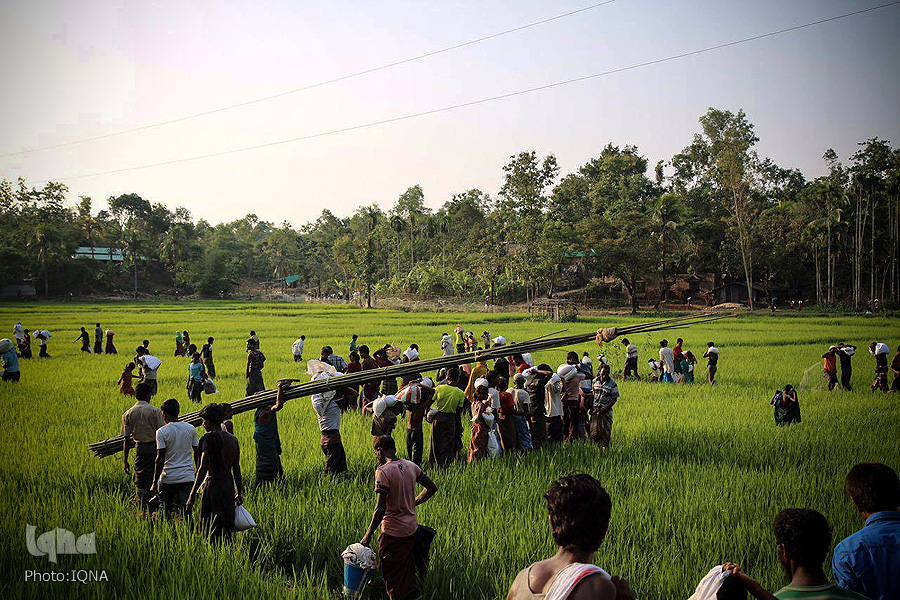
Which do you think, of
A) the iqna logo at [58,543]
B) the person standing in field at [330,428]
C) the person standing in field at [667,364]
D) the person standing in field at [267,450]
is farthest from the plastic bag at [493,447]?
the person standing in field at [667,364]

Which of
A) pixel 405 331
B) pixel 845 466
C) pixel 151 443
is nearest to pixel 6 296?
pixel 405 331

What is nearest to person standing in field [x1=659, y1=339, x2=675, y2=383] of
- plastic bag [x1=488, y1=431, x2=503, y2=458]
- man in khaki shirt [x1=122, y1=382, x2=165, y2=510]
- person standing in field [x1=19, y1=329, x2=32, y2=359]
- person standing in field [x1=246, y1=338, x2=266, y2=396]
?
plastic bag [x1=488, y1=431, x2=503, y2=458]

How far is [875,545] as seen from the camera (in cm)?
290

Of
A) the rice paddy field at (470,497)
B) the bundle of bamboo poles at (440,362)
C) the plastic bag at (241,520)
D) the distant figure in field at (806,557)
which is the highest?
the bundle of bamboo poles at (440,362)

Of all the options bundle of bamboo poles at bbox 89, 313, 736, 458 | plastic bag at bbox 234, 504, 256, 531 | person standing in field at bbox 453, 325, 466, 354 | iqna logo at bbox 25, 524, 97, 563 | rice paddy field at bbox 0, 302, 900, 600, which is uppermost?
bundle of bamboo poles at bbox 89, 313, 736, 458

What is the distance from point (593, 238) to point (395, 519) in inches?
1635

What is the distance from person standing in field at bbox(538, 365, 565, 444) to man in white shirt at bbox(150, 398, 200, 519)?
5.02m

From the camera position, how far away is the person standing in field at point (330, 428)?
6.87m

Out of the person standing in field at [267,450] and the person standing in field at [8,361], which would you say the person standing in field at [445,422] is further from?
the person standing in field at [8,361]

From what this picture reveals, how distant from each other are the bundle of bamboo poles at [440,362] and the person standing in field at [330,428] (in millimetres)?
809

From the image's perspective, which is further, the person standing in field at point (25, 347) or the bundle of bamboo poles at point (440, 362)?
the person standing in field at point (25, 347)

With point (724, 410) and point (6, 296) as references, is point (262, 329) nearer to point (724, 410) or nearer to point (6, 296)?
point (6, 296)

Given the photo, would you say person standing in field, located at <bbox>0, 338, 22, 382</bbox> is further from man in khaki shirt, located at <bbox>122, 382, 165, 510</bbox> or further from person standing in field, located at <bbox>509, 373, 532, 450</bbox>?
person standing in field, located at <bbox>509, 373, 532, 450</bbox>

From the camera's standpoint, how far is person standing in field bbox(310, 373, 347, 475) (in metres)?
6.87
